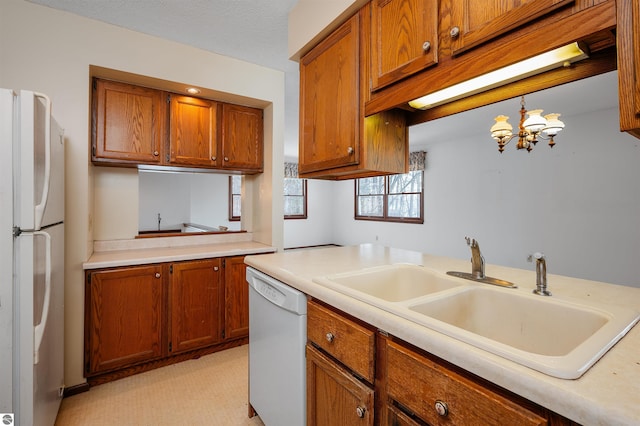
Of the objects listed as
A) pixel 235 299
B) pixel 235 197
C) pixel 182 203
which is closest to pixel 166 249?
pixel 182 203

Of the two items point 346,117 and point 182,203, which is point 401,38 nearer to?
point 346,117

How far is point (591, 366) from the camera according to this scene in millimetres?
597

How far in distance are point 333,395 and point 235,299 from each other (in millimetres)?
1725

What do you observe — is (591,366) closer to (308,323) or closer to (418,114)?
(308,323)

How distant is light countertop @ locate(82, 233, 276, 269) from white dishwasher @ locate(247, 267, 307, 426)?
0.98 metres

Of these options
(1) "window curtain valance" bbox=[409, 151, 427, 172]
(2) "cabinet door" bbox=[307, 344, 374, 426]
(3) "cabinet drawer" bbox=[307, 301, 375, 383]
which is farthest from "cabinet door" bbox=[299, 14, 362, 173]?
(1) "window curtain valance" bbox=[409, 151, 427, 172]

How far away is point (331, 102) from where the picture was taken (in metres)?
1.70

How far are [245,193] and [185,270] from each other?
1.17 meters

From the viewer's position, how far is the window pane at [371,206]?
702 centimetres

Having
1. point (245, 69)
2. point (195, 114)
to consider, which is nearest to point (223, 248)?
point (195, 114)

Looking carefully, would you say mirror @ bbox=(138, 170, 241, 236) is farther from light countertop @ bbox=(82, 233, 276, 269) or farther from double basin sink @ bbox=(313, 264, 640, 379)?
double basin sink @ bbox=(313, 264, 640, 379)

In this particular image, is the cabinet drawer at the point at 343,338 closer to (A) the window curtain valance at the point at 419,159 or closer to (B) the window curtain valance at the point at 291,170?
(A) the window curtain valance at the point at 419,159

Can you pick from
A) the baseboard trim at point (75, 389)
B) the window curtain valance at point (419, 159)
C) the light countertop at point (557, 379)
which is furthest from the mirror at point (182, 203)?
the window curtain valance at point (419, 159)

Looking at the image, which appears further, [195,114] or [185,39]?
[195,114]
